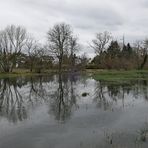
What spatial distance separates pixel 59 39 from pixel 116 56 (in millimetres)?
22285

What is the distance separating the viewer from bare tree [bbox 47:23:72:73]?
74469mm

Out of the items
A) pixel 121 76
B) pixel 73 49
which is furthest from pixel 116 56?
pixel 121 76

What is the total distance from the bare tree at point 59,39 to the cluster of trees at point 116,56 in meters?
12.5

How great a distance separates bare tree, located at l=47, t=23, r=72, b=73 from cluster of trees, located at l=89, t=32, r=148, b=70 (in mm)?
12475

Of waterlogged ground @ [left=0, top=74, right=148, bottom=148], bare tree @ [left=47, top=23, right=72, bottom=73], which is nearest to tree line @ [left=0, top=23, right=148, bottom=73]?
bare tree @ [left=47, top=23, right=72, bottom=73]

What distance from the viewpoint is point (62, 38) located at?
76.0m

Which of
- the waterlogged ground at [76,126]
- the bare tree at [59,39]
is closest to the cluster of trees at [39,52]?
the bare tree at [59,39]

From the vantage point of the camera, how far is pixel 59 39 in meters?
75.4

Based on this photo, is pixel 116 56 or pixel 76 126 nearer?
pixel 76 126

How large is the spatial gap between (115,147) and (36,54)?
66.9 m

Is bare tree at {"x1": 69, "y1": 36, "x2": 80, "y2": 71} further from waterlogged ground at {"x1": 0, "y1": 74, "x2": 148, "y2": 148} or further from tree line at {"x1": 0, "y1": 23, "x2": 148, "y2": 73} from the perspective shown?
waterlogged ground at {"x1": 0, "y1": 74, "x2": 148, "y2": 148}

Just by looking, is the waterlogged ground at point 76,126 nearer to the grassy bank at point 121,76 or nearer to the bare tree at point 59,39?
the grassy bank at point 121,76

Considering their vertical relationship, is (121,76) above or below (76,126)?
above

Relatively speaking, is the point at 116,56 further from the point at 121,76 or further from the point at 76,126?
the point at 76,126
